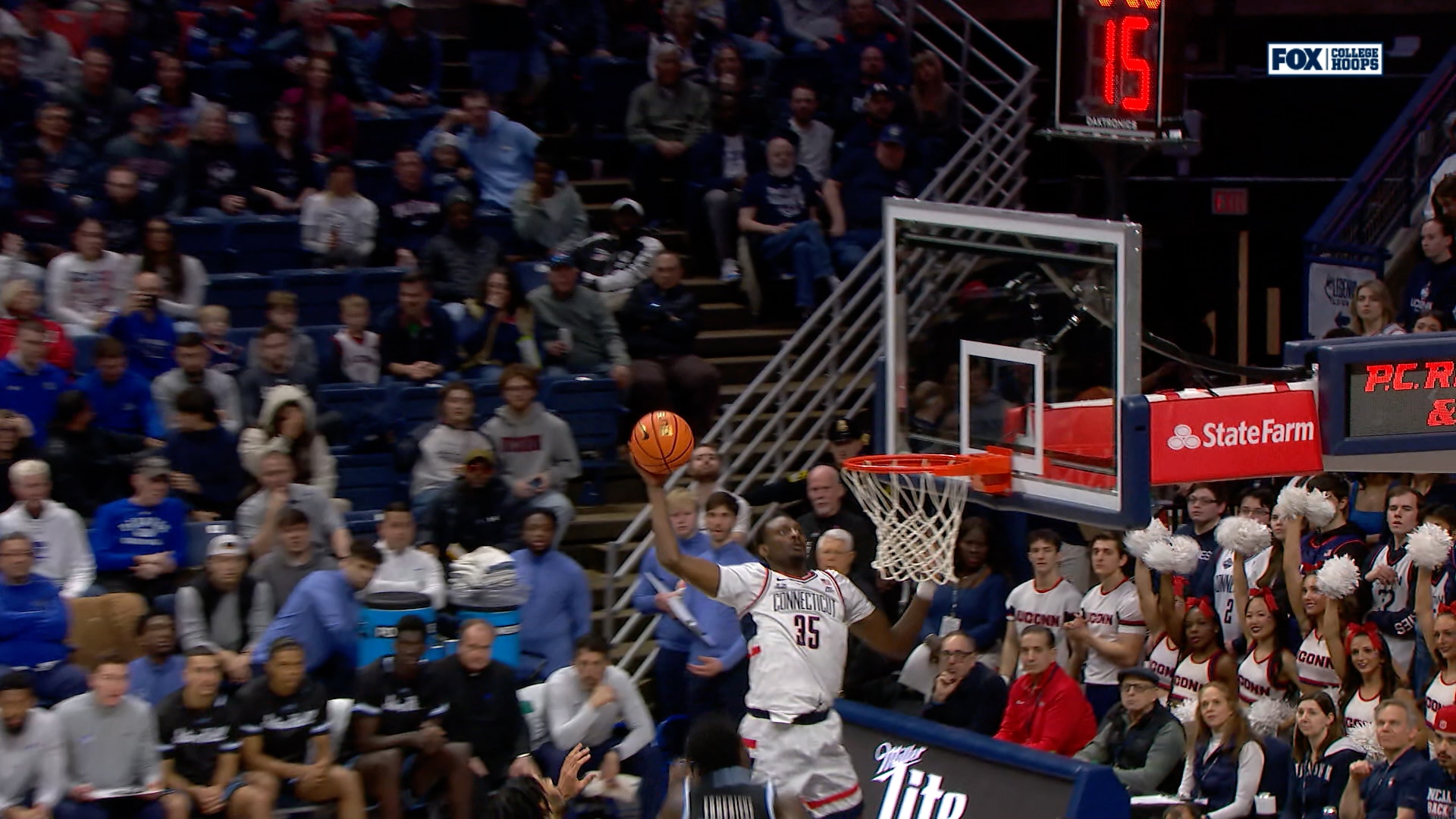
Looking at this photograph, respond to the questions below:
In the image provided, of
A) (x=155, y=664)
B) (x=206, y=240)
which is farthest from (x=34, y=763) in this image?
(x=206, y=240)

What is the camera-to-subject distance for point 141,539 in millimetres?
10898

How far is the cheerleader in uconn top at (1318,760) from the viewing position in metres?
10.1

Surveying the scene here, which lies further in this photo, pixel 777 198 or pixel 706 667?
pixel 777 198

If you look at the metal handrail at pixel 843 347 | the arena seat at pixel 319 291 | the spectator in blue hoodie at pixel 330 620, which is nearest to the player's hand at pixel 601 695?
the spectator in blue hoodie at pixel 330 620

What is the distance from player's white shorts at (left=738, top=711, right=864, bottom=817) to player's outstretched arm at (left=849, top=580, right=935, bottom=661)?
1.36ft

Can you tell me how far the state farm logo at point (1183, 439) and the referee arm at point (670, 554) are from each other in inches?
76.4

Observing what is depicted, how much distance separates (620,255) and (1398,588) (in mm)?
5616

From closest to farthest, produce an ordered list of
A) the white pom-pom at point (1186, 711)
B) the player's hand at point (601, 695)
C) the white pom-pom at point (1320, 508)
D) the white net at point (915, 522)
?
the white net at point (915, 522)
the player's hand at point (601, 695)
the white pom-pom at point (1186, 711)
the white pom-pom at point (1320, 508)

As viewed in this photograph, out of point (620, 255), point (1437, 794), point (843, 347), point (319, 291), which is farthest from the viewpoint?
point (843, 347)

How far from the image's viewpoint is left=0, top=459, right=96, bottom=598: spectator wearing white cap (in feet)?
34.9

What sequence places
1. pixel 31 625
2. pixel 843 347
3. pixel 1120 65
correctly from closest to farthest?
1. pixel 1120 65
2. pixel 31 625
3. pixel 843 347

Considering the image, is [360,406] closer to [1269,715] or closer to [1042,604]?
[1042,604]

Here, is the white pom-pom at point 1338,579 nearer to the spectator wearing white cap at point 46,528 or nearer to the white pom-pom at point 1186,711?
the white pom-pom at point 1186,711

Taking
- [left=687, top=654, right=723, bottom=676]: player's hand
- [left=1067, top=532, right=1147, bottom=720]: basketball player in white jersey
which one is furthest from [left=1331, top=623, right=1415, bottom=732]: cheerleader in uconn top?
[left=687, top=654, right=723, bottom=676]: player's hand
